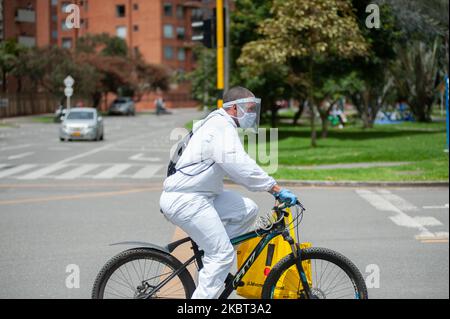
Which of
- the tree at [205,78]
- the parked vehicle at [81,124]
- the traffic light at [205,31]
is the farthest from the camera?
the tree at [205,78]

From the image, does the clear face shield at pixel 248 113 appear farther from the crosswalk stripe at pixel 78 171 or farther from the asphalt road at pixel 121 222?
the crosswalk stripe at pixel 78 171

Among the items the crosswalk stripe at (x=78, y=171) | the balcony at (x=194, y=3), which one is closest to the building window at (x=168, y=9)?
the balcony at (x=194, y=3)

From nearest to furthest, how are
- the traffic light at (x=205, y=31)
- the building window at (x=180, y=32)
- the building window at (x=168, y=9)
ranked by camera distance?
1. the building window at (x=168, y=9)
2. the building window at (x=180, y=32)
3. the traffic light at (x=205, y=31)

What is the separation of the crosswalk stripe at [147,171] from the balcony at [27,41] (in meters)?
13.7

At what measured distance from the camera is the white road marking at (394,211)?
10.5 metres

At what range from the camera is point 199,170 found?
10.5 feet

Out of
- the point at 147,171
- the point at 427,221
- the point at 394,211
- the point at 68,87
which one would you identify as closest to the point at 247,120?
the point at 68,87

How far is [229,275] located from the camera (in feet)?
12.7

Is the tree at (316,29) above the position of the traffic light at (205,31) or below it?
below

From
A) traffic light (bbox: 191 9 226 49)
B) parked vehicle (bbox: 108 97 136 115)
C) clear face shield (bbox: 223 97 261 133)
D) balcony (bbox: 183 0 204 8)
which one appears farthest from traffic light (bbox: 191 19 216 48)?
clear face shield (bbox: 223 97 261 133)

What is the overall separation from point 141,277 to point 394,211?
9.57 m

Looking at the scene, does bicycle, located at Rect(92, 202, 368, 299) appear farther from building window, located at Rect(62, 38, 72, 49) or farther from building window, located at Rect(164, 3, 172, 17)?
building window, located at Rect(164, 3, 172, 17)

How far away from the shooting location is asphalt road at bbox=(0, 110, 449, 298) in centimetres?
473

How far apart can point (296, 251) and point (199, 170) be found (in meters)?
0.78
